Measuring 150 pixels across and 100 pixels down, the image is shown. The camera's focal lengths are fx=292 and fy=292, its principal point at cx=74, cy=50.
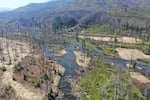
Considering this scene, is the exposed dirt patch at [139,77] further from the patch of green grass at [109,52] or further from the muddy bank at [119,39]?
Answer: the muddy bank at [119,39]

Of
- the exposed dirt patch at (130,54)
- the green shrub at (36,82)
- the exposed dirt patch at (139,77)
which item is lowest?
the exposed dirt patch at (130,54)

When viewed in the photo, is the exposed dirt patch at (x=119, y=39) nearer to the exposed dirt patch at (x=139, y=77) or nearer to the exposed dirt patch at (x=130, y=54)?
the exposed dirt patch at (x=130, y=54)

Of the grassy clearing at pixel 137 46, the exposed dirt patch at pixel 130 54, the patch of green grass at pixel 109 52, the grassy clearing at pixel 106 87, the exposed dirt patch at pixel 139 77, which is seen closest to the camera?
the grassy clearing at pixel 106 87

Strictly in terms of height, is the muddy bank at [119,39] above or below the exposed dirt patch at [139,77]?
below

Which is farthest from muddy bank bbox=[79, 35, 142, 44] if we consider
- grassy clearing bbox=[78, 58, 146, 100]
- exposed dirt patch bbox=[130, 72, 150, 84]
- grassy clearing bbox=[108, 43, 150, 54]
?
grassy clearing bbox=[78, 58, 146, 100]

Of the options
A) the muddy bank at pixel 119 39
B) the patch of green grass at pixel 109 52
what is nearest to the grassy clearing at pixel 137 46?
the muddy bank at pixel 119 39

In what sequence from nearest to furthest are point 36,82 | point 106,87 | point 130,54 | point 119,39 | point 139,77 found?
point 106,87
point 36,82
point 139,77
point 130,54
point 119,39

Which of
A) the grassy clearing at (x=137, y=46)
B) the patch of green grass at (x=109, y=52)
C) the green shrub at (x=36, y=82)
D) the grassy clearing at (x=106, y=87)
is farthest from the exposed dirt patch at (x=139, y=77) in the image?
the grassy clearing at (x=137, y=46)

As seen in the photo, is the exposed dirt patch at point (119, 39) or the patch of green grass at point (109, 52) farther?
the exposed dirt patch at point (119, 39)

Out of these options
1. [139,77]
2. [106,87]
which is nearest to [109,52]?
[139,77]

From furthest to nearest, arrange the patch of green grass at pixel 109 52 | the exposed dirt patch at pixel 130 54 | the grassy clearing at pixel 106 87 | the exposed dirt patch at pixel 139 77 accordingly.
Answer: the patch of green grass at pixel 109 52 < the exposed dirt patch at pixel 130 54 < the exposed dirt patch at pixel 139 77 < the grassy clearing at pixel 106 87

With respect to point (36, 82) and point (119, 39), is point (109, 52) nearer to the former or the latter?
point (119, 39)

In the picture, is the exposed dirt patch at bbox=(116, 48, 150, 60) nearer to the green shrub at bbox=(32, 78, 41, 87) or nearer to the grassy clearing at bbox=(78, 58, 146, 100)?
the grassy clearing at bbox=(78, 58, 146, 100)
